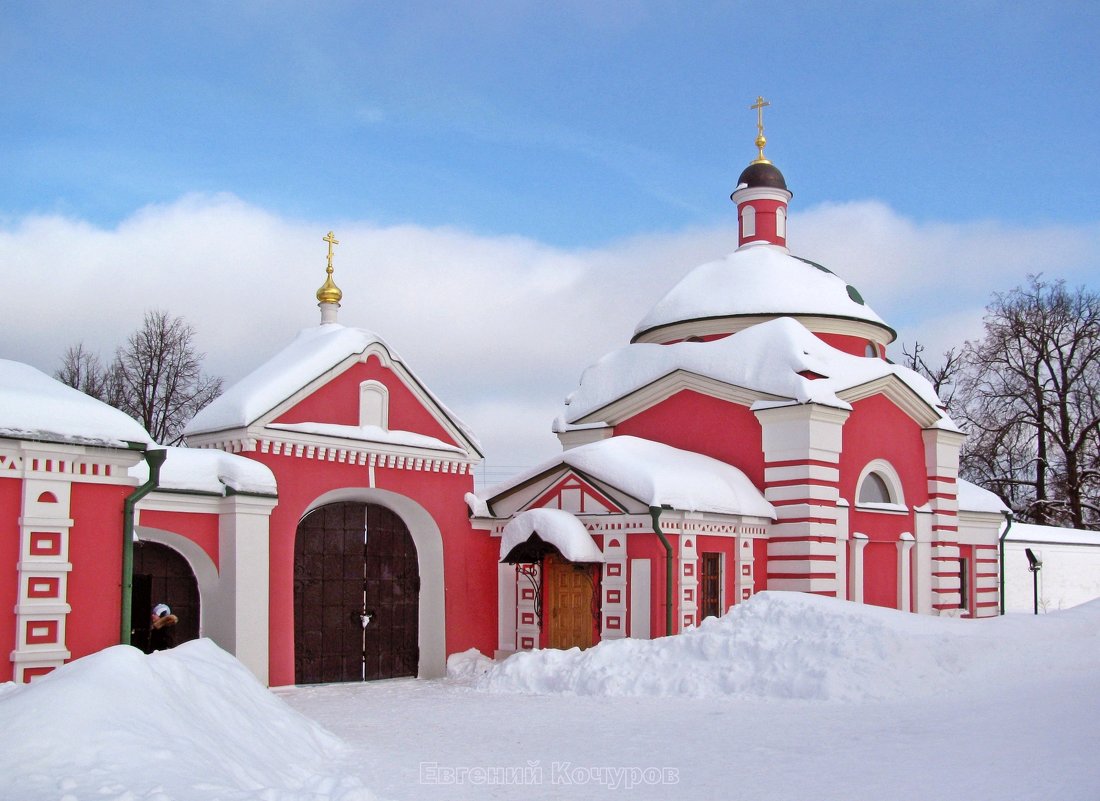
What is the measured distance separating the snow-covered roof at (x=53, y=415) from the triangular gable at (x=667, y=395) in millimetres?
10887

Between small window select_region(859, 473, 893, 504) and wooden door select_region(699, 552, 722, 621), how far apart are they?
12.3 feet

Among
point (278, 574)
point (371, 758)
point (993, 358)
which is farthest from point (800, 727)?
point (993, 358)

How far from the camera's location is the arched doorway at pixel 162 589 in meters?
13.5

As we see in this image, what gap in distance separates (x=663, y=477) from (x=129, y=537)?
8.43m

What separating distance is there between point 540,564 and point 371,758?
858 centimetres

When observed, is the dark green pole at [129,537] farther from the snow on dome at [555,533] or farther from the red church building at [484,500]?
the snow on dome at [555,533]

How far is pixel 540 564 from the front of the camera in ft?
58.4

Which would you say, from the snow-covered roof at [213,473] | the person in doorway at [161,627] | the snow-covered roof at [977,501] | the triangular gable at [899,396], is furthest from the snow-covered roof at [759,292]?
the person in doorway at [161,627]

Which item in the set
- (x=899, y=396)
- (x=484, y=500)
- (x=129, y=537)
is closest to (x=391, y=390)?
(x=484, y=500)

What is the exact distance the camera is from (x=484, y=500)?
60.2 ft

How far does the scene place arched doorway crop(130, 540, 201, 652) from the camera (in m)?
13.5

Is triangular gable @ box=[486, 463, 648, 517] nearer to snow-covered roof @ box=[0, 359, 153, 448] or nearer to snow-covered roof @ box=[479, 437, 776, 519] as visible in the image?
snow-covered roof @ box=[479, 437, 776, 519]

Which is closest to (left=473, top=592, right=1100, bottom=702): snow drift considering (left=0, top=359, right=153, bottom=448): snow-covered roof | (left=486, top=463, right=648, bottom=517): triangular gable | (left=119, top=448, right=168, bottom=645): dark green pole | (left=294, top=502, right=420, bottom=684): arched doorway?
(left=294, top=502, right=420, bottom=684): arched doorway

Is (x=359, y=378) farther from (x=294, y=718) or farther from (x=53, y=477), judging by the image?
(x=294, y=718)
